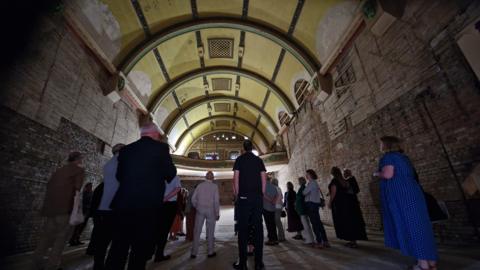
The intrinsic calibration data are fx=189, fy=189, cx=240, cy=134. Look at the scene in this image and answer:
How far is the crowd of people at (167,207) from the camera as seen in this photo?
146cm

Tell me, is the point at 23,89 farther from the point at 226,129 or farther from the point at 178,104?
the point at 226,129

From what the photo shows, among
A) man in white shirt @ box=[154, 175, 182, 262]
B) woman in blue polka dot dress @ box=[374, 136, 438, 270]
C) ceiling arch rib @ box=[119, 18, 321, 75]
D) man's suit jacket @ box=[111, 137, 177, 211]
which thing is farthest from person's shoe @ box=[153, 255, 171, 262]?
ceiling arch rib @ box=[119, 18, 321, 75]

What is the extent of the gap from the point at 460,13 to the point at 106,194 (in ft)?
20.7

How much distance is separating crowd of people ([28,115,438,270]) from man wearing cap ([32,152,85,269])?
0.01 meters

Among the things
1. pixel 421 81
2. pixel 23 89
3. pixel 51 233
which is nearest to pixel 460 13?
pixel 421 81

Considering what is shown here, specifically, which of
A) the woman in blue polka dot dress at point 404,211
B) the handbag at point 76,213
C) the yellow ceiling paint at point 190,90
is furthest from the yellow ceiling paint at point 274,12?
the handbag at point 76,213

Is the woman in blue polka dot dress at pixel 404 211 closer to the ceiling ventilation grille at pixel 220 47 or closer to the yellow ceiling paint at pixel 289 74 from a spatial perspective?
the yellow ceiling paint at pixel 289 74

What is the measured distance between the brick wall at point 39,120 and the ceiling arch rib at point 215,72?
13.5ft

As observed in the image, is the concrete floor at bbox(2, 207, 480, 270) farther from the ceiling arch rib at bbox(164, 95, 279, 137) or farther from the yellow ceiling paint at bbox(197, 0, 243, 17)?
the ceiling arch rib at bbox(164, 95, 279, 137)

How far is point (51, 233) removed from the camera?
265 cm

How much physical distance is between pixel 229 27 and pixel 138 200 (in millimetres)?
9316

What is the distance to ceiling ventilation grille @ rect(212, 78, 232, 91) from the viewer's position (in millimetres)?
13406

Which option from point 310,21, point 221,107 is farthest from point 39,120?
point 221,107

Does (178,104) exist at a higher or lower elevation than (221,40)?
lower
